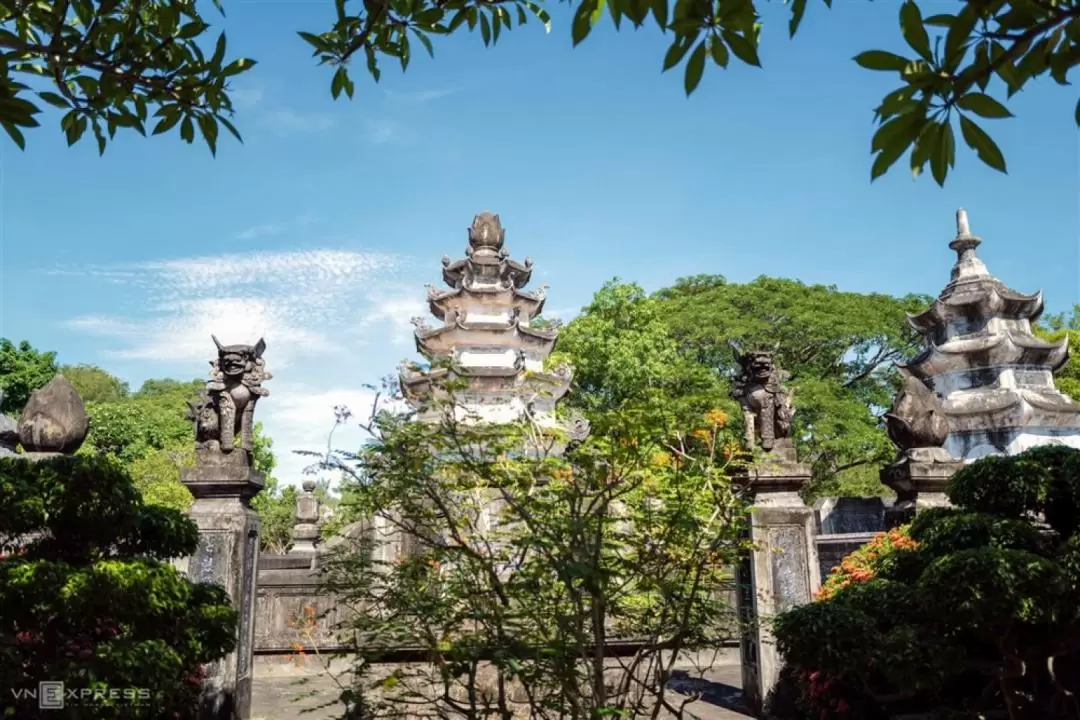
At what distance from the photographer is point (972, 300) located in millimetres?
16250

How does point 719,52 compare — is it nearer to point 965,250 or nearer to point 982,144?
point 982,144

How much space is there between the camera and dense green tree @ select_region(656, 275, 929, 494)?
2470cm

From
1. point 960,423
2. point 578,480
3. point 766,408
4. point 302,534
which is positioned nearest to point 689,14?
point 578,480

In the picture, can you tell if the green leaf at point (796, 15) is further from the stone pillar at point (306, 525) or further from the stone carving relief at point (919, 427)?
the stone pillar at point (306, 525)

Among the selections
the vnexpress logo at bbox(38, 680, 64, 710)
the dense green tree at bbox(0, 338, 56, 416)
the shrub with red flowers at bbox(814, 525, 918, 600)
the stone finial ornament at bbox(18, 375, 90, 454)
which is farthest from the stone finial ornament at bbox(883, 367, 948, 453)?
the dense green tree at bbox(0, 338, 56, 416)

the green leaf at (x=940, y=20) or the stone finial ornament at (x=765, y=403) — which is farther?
the stone finial ornament at (x=765, y=403)

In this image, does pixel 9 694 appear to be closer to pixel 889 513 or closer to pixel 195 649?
pixel 195 649

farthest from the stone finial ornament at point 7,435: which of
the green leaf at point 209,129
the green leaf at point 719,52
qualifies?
the green leaf at point 719,52

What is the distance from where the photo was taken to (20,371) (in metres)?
29.2

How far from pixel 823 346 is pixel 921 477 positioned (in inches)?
785

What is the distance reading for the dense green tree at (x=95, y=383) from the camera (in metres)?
43.6

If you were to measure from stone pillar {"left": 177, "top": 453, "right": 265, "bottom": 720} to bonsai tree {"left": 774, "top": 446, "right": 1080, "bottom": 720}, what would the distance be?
515cm

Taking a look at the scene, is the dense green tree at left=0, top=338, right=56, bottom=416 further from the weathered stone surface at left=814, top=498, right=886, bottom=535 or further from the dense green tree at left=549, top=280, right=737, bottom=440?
the weathered stone surface at left=814, top=498, right=886, bottom=535

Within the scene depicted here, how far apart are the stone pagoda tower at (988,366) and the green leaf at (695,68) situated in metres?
14.6
